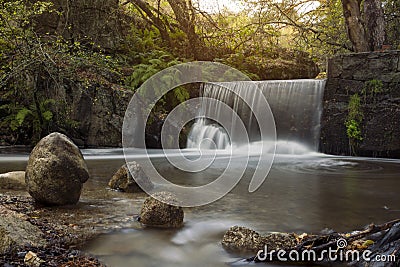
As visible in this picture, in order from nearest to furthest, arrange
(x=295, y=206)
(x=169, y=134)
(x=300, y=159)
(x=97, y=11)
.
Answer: (x=295, y=206) < (x=300, y=159) < (x=169, y=134) < (x=97, y=11)

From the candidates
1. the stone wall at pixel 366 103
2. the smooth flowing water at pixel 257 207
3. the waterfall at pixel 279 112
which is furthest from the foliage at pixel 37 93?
the stone wall at pixel 366 103

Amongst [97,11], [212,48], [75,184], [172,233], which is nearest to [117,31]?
[97,11]

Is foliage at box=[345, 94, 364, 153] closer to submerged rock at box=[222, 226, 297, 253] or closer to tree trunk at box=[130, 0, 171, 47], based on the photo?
submerged rock at box=[222, 226, 297, 253]

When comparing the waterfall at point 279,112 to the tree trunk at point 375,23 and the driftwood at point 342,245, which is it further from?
the driftwood at point 342,245

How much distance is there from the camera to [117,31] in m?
14.8

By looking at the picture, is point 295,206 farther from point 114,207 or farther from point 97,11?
point 97,11

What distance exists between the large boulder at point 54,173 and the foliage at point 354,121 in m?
8.12

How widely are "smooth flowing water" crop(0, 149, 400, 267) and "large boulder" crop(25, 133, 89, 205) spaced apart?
1.79 ft

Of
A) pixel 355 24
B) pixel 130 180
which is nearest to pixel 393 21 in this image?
pixel 355 24

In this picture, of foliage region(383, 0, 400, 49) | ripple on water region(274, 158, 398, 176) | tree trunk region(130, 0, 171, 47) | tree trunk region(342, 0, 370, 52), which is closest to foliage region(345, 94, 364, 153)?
ripple on water region(274, 158, 398, 176)

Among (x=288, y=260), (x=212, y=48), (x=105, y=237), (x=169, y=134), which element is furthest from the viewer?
(x=212, y=48)

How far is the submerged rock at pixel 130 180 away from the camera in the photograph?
Answer: 573 centimetres

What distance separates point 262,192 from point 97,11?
36.9ft

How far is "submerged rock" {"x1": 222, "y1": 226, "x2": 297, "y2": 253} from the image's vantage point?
332 cm
